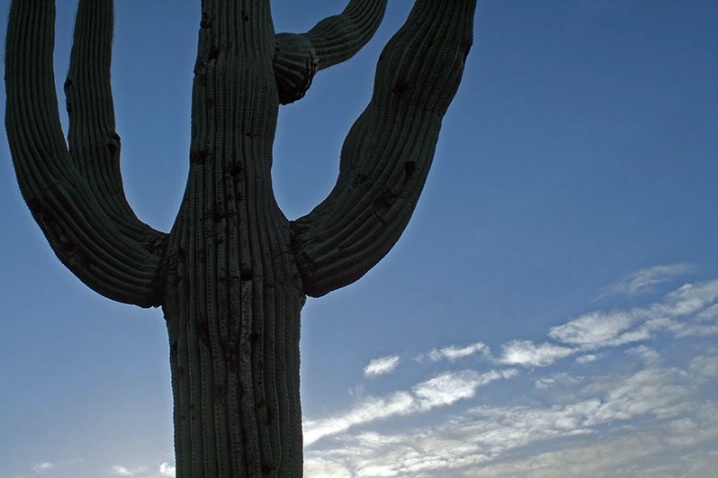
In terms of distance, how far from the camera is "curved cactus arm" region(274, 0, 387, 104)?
3750mm

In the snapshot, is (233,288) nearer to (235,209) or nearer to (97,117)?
(235,209)

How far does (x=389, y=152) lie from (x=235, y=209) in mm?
659

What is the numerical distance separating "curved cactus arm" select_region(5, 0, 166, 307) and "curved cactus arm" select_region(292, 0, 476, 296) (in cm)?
64

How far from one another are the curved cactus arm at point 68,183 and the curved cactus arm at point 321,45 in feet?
2.71

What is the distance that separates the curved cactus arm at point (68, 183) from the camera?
320cm

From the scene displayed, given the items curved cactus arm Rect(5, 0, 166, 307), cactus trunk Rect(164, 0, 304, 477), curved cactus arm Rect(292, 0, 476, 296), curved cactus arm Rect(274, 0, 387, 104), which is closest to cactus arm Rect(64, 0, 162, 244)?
curved cactus arm Rect(5, 0, 166, 307)

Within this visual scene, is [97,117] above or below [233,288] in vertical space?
above

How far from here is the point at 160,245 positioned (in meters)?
3.28

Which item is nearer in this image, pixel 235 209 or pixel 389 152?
pixel 235 209

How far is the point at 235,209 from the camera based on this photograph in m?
3.19

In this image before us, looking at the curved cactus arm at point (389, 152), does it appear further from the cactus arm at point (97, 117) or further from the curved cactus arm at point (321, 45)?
the cactus arm at point (97, 117)

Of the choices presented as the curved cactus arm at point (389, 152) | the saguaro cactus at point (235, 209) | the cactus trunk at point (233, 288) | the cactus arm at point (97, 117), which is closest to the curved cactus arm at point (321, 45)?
the saguaro cactus at point (235, 209)

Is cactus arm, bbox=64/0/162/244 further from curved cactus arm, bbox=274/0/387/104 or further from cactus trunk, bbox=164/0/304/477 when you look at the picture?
curved cactus arm, bbox=274/0/387/104

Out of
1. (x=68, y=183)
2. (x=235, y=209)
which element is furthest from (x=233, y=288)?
(x=68, y=183)
